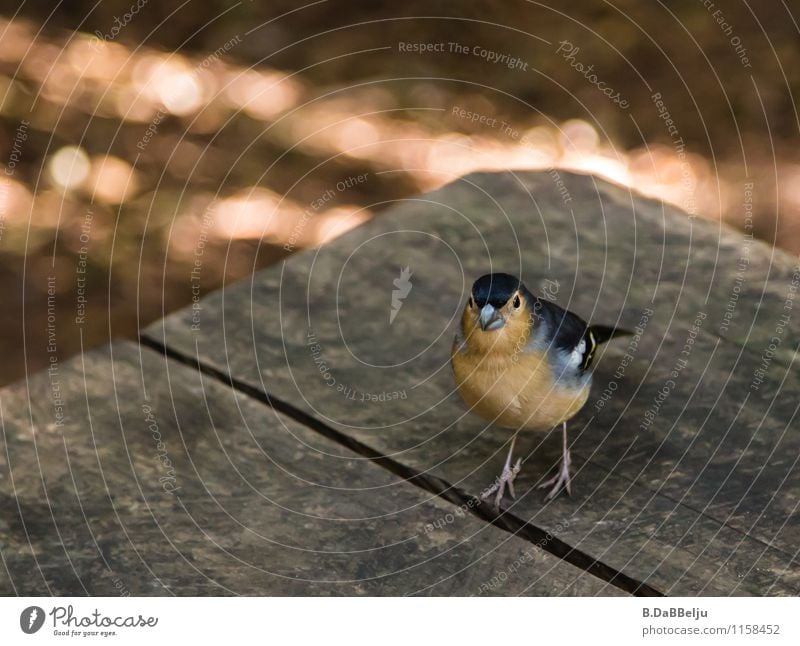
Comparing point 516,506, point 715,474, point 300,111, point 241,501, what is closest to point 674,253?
point 715,474

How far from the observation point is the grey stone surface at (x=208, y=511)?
9.17 ft

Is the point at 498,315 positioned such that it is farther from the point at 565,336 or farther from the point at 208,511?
the point at 208,511

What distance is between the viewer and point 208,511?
3.04 metres

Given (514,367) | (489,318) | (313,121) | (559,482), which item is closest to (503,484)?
(559,482)

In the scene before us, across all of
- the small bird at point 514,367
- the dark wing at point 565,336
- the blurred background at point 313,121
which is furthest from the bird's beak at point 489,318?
the blurred background at point 313,121

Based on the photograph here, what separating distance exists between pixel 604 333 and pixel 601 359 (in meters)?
0.15

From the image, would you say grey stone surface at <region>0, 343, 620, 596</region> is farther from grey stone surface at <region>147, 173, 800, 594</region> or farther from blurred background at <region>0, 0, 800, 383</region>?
blurred background at <region>0, 0, 800, 383</region>

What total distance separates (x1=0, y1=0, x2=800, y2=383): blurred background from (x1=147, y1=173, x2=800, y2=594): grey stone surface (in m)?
2.46

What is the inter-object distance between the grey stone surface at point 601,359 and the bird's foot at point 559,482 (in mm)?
33

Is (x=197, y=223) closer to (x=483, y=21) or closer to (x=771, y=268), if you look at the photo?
(x=483, y=21)

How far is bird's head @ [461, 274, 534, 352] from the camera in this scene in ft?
9.99

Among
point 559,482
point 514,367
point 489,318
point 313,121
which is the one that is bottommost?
point 559,482

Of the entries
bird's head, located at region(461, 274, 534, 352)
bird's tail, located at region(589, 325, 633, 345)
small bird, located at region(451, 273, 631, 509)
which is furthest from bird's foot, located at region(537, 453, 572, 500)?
bird's tail, located at region(589, 325, 633, 345)

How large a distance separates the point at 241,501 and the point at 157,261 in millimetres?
3921
